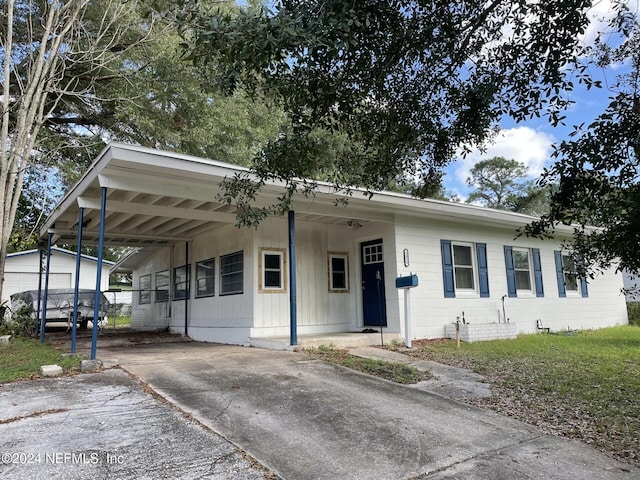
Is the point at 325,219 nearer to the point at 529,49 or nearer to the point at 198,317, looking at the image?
the point at 198,317

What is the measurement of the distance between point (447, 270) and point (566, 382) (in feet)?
16.0

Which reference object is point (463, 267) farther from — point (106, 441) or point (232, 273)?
point (106, 441)

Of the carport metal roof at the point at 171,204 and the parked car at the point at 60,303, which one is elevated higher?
the carport metal roof at the point at 171,204

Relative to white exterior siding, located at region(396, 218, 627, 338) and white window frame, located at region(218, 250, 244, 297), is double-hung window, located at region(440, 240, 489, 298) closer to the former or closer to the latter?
white exterior siding, located at region(396, 218, 627, 338)

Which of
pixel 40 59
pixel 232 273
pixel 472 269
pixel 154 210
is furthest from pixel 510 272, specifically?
pixel 40 59

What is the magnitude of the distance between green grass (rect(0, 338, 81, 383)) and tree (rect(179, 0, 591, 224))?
3.94 m

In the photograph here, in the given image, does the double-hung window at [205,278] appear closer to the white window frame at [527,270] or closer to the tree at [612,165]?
the white window frame at [527,270]

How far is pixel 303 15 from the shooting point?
3133 mm

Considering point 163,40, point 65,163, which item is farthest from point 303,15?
point 65,163

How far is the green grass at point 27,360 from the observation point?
20.3 feet

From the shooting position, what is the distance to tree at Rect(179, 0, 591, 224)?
408 cm

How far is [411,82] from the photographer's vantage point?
4.99 m

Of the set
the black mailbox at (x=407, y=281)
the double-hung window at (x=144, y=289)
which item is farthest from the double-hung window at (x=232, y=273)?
the double-hung window at (x=144, y=289)

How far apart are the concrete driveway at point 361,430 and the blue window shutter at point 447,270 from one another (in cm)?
494
